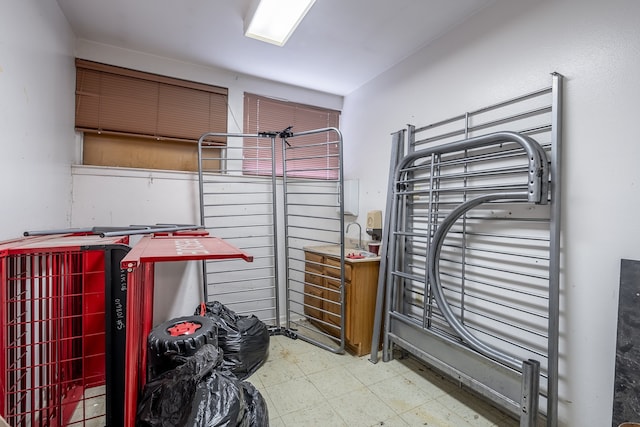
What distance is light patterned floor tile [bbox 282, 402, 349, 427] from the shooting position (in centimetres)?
166

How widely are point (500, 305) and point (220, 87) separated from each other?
2.91 meters

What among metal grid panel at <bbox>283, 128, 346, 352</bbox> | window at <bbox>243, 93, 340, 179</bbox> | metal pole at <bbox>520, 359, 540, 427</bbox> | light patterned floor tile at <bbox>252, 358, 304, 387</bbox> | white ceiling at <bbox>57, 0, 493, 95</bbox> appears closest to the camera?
metal pole at <bbox>520, 359, 540, 427</bbox>

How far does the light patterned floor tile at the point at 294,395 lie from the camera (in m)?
1.80

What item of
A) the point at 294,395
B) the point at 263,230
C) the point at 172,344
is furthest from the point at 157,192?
the point at 294,395

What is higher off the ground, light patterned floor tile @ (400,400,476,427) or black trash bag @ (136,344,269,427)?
black trash bag @ (136,344,269,427)

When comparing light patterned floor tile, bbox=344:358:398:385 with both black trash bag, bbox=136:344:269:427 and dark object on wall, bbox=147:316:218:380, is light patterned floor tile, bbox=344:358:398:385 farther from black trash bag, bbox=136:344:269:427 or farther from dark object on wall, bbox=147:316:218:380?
dark object on wall, bbox=147:316:218:380

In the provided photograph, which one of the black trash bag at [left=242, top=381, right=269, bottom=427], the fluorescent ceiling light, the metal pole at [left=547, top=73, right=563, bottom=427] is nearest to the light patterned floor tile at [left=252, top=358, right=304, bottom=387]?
the black trash bag at [left=242, top=381, right=269, bottom=427]

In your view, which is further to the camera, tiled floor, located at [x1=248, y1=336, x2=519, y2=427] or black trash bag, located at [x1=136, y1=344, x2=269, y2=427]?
tiled floor, located at [x1=248, y1=336, x2=519, y2=427]

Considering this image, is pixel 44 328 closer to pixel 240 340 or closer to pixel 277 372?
pixel 240 340

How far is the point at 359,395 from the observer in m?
1.93

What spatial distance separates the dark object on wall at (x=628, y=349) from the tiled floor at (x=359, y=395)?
59 cm

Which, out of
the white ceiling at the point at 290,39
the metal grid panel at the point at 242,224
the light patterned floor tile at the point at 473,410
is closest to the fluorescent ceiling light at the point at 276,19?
the white ceiling at the point at 290,39

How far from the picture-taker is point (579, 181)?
148 centimetres

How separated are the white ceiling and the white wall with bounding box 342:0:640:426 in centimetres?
42
